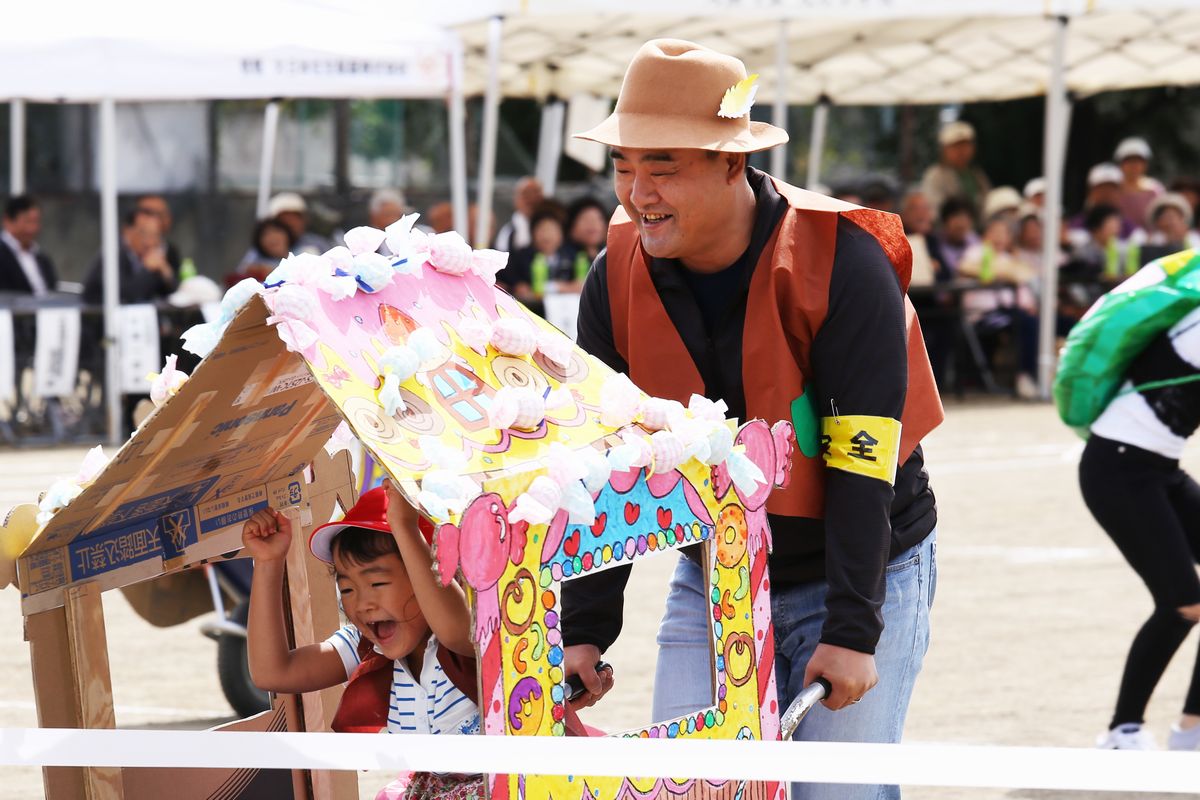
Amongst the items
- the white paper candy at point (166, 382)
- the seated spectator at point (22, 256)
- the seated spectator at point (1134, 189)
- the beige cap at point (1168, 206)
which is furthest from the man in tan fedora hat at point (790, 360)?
the seated spectator at point (1134, 189)

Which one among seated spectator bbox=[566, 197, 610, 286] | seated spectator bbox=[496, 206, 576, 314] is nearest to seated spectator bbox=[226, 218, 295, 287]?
seated spectator bbox=[496, 206, 576, 314]

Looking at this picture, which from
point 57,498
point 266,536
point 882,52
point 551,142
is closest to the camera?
point 57,498

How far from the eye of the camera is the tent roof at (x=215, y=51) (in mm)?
10703

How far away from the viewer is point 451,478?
2553mm

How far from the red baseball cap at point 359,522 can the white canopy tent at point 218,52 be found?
26.3 feet

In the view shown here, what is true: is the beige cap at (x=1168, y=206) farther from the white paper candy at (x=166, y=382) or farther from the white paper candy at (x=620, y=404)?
the white paper candy at (x=166, y=382)

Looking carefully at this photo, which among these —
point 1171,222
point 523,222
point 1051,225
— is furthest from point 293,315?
point 1171,222

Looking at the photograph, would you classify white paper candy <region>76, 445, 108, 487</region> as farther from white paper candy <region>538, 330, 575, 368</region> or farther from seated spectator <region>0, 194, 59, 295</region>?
seated spectator <region>0, 194, 59, 295</region>

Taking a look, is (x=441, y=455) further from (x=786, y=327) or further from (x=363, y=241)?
(x=786, y=327)

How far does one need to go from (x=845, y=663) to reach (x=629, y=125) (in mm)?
984

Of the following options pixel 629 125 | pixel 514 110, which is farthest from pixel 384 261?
pixel 514 110

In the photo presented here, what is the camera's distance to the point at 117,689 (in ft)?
21.0

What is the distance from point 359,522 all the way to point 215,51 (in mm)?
8362

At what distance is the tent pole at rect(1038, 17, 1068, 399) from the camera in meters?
14.9
